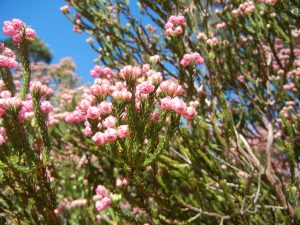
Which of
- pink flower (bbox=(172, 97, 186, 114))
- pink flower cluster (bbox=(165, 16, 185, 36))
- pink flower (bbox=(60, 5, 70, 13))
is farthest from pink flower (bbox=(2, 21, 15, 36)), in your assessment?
pink flower (bbox=(60, 5, 70, 13))

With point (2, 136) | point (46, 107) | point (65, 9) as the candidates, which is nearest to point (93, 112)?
point (46, 107)

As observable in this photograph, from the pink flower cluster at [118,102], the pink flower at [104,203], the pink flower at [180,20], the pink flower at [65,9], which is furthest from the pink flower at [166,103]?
the pink flower at [65,9]

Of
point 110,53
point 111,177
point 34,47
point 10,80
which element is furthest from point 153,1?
point 34,47

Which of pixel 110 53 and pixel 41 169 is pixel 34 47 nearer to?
pixel 110 53

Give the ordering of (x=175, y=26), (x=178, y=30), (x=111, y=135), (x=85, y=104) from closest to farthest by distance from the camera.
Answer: (x=111, y=135) → (x=85, y=104) → (x=178, y=30) → (x=175, y=26)

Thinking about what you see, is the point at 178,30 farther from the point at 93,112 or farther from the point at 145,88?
the point at 93,112

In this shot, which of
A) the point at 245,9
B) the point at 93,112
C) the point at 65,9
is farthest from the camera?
the point at 65,9

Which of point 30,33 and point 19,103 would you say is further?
point 30,33
